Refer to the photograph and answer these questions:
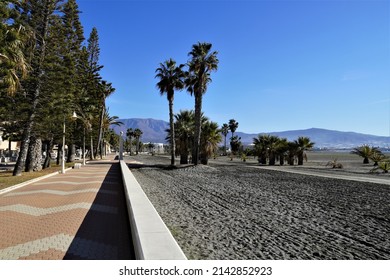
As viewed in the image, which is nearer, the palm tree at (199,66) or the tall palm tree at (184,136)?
the palm tree at (199,66)

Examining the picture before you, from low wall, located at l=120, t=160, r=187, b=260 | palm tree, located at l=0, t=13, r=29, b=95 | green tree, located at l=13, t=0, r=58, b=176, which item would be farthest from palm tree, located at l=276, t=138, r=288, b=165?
low wall, located at l=120, t=160, r=187, b=260

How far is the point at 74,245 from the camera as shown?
4664mm

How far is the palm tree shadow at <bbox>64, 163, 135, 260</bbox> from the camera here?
4323mm

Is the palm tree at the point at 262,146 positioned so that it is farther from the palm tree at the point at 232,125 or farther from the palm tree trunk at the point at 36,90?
the palm tree at the point at 232,125

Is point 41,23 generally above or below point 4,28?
above

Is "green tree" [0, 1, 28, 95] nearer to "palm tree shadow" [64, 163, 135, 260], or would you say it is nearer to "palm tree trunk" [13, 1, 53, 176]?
"palm tree trunk" [13, 1, 53, 176]

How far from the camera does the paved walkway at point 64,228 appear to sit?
4.39 metres

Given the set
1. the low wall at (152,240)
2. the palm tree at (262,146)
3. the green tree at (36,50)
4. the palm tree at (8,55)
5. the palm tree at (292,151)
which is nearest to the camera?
the low wall at (152,240)

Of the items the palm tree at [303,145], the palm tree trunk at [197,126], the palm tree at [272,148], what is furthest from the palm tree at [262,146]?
the palm tree trunk at [197,126]

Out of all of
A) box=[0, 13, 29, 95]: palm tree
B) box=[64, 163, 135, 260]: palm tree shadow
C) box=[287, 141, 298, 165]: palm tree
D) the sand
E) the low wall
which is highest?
box=[0, 13, 29, 95]: palm tree

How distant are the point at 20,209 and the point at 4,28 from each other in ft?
24.2

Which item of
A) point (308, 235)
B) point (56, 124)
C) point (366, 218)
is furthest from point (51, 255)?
point (56, 124)

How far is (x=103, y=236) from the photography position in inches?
205
